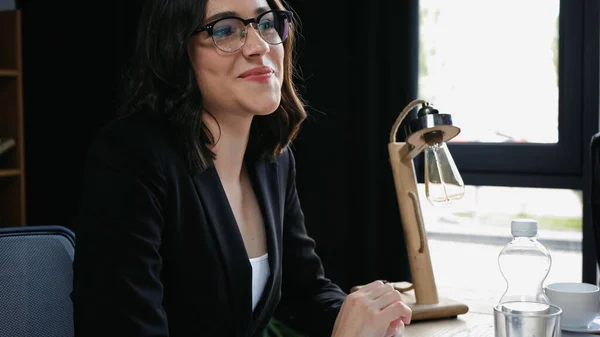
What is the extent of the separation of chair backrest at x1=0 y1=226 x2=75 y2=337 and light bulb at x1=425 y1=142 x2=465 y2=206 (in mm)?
737

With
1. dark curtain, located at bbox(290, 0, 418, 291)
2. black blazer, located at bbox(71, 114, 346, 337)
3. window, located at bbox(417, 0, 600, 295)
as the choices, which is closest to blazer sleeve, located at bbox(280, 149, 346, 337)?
black blazer, located at bbox(71, 114, 346, 337)

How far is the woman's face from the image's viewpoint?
1.45 metres

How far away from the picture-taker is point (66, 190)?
3.82m

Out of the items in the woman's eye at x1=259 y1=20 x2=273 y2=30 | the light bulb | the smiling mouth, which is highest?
the woman's eye at x1=259 y1=20 x2=273 y2=30

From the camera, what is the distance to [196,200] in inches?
55.0

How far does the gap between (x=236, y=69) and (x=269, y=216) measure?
1.07 ft

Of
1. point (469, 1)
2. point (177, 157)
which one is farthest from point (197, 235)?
point (469, 1)

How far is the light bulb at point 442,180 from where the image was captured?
1609 millimetres

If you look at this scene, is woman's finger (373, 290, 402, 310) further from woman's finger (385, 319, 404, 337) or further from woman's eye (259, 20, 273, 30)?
woman's eye (259, 20, 273, 30)

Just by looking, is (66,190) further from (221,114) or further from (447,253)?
(221,114)

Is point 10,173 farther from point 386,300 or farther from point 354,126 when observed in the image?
point 386,300

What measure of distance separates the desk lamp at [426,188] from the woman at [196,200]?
22cm

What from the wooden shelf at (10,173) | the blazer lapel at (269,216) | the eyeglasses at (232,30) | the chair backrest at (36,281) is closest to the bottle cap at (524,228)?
the blazer lapel at (269,216)

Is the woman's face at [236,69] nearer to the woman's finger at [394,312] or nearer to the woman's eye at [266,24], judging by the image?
the woman's eye at [266,24]
